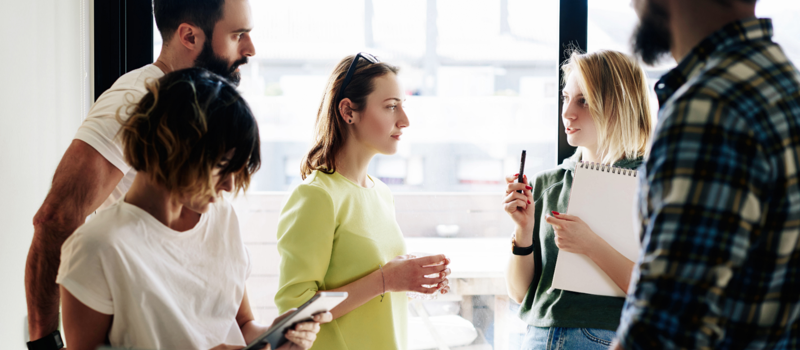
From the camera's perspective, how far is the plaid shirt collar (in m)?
0.64

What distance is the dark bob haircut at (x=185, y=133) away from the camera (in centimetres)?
79

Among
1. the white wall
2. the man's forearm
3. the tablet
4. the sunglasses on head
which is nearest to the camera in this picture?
the tablet

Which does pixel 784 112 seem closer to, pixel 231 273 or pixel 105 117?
pixel 231 273

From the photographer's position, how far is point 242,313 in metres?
1.05

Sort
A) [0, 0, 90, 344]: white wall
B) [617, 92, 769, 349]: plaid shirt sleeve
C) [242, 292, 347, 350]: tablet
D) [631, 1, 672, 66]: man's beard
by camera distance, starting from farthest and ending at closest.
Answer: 1. [0, 0, 90, 344]: white wall
2. [242, 292, 347, 350]: tablet
3. [631, 1, 672, 66]: man's beard
4. [617, 92, 769, 349]: plaid shirt sleeve

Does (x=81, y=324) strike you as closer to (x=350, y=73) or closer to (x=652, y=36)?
(x=350, y=73)

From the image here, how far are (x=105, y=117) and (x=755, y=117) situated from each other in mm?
1159

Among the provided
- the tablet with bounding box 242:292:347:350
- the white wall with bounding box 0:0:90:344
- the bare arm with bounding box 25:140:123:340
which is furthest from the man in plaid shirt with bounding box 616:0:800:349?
the white wall with bounding box 0:0:90:344

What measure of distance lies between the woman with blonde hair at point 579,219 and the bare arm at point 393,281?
0.28 m

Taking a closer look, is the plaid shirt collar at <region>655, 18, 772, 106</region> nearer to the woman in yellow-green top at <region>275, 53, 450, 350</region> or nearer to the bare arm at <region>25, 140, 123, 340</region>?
the woman in yellow-green top at <region>275, 53, 450, 350</region>

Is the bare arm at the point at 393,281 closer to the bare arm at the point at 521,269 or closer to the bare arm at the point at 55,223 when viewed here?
the bare arm at the point at 521,269

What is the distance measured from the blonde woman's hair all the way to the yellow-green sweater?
0.65m

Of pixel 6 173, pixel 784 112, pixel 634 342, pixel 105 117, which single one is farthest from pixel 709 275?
pixel 6 173

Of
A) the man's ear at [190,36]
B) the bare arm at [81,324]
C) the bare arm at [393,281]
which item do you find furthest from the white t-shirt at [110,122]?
the bare arm at [393,281]
